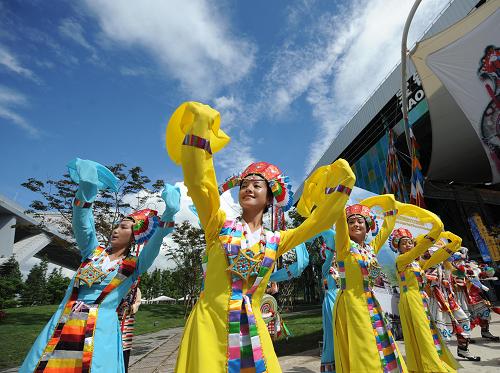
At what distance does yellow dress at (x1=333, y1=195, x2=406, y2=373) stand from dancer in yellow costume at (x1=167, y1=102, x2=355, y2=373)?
1.09 m

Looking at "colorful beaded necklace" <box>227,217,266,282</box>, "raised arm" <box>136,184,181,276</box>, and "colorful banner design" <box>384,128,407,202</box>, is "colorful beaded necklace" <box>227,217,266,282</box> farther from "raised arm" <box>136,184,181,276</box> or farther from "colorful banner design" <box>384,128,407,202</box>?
"colorful banner design" <box>384,128,407,202</box>

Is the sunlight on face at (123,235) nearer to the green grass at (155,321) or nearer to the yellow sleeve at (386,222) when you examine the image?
the yellow sleeve at (386,222)

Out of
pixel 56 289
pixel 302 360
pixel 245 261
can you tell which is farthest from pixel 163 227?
pixel 56 289

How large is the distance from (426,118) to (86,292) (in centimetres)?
1831

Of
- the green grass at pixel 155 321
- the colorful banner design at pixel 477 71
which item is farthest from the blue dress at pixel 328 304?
the green grass at pixel 155 321

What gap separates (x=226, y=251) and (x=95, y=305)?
136cm

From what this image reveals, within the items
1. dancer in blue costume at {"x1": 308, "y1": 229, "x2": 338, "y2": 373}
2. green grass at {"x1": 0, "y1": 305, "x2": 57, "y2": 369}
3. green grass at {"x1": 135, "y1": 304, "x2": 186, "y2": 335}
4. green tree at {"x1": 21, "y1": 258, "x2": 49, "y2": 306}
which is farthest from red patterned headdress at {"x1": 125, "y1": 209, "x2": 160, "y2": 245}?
green tree at {"x1": 21, "y1": 258, "x2": 49, "y2": 306}

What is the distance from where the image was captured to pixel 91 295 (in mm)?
2422

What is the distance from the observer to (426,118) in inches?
653

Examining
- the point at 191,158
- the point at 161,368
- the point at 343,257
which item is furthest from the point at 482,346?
the point at 191,158

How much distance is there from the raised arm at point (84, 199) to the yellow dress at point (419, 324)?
145 inches

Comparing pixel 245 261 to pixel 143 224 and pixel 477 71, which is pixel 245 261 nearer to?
pixel 143 224

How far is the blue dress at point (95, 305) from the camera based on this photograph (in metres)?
2.16

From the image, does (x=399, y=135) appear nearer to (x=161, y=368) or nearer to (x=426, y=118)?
(x=426, y=118)
